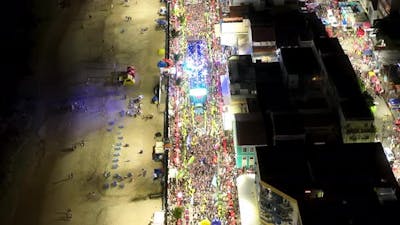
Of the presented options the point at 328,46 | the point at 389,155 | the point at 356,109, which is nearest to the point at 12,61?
the point at 328,46

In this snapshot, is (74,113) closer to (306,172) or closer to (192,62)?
(192,62)

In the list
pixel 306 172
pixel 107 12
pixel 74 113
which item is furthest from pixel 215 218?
pixel 107 12

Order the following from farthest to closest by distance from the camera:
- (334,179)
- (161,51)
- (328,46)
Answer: (161,51), (328,46), (334,179)

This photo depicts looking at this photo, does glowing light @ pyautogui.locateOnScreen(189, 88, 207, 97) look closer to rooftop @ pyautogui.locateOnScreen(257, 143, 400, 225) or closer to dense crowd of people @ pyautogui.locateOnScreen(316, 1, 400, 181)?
rooftop @ pyautogui.locateOnScreen(257, 143, 400, 225)

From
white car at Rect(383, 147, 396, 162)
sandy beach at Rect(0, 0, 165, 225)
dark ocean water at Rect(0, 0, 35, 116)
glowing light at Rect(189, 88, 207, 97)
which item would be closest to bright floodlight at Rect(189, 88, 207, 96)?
glowing light at Rect(189, 88, 207, 97)

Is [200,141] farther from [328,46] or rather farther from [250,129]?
[328,46]

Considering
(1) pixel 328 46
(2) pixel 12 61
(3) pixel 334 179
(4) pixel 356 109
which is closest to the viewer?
(3) pixel 334 179

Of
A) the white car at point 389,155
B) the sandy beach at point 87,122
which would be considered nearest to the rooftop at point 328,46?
the white car at point 389,155
